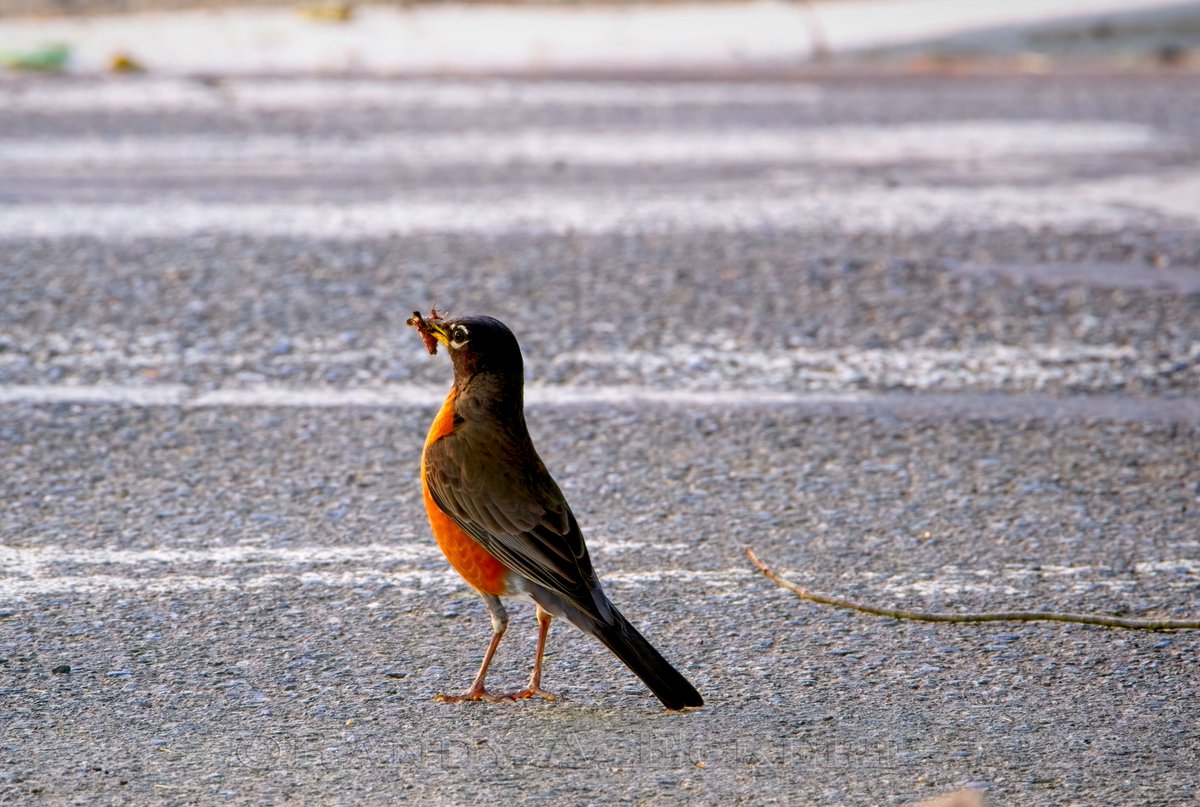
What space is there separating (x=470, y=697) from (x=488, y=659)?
0.09 meters

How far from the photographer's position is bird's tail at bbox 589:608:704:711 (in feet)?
9.70

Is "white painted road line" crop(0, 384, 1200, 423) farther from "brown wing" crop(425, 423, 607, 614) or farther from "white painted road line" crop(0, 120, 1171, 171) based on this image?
"white painted road line" crop(0, 120, 1171, 171)

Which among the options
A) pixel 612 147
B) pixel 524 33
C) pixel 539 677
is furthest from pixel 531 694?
pixel 524 33

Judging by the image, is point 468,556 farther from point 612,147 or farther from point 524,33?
point 524,33

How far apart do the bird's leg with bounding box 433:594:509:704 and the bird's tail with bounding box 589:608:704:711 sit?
296mm

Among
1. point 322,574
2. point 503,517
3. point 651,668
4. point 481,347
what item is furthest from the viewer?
point 322,574

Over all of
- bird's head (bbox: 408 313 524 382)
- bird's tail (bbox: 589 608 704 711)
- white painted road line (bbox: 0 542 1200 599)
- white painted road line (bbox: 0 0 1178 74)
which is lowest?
white painted road line (bbox: 0 542 1200 599)

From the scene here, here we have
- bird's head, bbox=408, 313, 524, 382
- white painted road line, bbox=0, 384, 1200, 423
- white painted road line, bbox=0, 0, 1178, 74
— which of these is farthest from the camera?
white painted road line, bbox=0, 0, 1178, 74

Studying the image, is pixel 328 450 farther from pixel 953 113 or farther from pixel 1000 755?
pixel 953 113

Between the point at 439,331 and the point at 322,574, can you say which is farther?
the point at 322,574

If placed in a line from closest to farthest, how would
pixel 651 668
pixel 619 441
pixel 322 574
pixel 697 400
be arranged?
pixel 651 668 → pixel 322 574 → pixel 619 441 → pixel 697 400

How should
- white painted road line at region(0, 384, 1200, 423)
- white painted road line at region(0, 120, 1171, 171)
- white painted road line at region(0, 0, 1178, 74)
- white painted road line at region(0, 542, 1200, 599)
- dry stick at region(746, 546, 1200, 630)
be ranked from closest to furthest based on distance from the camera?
1. dry stick at region(746, 546, 1200, 630)
2. white painted road line at region(0, 542, 1200, 599)
3. white painted road line at region(0, 384, 1200, 423)
4. white painted road line at region(0, 120, 1171, 171)
5. white painted road line at region(0, 0, 1178, 74)

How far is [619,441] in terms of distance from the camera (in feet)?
15.3

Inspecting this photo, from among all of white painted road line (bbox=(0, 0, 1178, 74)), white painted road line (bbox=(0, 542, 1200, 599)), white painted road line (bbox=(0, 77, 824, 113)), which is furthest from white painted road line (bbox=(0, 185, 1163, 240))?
white painted road line (bbox=(0, 0, 1178, 74))
